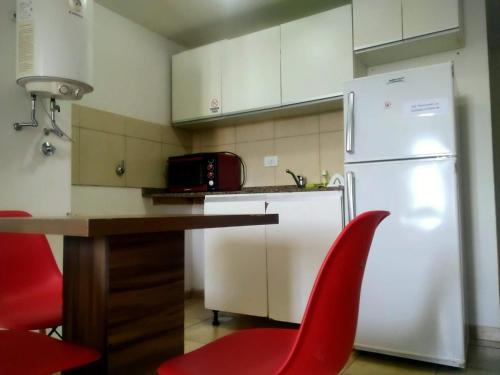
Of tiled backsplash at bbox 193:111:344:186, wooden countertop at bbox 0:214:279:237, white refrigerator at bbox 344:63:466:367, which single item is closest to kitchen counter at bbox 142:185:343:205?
tiled backsplash at bbox 193:111:344:186

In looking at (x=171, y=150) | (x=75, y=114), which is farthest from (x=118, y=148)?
(x=171, y=150)

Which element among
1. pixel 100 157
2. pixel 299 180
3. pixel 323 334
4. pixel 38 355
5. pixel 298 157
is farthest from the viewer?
pixel 298 157

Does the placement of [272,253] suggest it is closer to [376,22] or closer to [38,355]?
[376,22]

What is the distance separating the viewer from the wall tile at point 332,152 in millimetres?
2820

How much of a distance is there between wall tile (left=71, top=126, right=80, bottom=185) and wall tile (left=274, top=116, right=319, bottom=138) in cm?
145

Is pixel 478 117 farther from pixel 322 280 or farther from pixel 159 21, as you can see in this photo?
pixel 159 21

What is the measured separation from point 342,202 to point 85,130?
1.77 metres

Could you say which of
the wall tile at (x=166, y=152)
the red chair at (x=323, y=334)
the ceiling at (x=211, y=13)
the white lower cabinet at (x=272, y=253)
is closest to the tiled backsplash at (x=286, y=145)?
the wall tile at (x=166, y=152)

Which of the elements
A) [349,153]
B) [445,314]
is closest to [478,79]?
[349,153]

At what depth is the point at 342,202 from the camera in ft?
7.41

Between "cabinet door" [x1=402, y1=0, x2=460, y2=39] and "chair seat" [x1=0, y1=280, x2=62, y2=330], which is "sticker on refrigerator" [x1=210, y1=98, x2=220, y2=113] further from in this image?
"chair seat" [x1=0, y1=280, x2=62, y2=330]

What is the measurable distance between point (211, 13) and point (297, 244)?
71.6 inches

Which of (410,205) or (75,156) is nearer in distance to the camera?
(410,205)

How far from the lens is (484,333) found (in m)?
2.31
